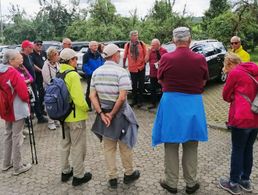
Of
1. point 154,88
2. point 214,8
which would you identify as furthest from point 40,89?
point 214,8

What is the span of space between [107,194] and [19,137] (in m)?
1.65

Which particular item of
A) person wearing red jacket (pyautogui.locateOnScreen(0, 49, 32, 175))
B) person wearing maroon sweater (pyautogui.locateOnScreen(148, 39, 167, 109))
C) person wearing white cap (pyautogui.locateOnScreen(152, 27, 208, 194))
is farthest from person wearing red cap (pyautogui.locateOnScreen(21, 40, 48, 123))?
person wearing white cap (pyautogui.locateOnScreen(152, 27, 208, 194))

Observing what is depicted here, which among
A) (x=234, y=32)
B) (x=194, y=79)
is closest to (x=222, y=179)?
(x=194, y=79)

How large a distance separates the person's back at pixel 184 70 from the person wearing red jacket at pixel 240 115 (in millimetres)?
419

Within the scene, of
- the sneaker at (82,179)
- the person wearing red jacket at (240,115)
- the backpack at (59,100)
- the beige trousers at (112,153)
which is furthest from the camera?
the sneaker at (82,179)

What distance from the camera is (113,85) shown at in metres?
4.36

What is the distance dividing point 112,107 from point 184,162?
3.78 feet

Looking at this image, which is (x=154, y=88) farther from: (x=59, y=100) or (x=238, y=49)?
(x=59, y=100)

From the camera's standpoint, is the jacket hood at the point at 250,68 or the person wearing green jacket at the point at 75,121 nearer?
the jacket hood at the point at 250,68

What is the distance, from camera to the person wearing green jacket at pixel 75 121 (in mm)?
4516

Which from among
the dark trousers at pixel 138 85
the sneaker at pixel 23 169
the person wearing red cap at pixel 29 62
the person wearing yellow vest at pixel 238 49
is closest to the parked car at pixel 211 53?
the dark trousers at pixel 138 85

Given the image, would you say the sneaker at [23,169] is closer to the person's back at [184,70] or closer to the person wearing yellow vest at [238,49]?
the person's back at [184,70]

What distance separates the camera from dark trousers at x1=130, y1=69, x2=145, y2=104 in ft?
30.0

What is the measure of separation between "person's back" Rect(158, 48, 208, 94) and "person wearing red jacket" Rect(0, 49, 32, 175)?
2.17m
